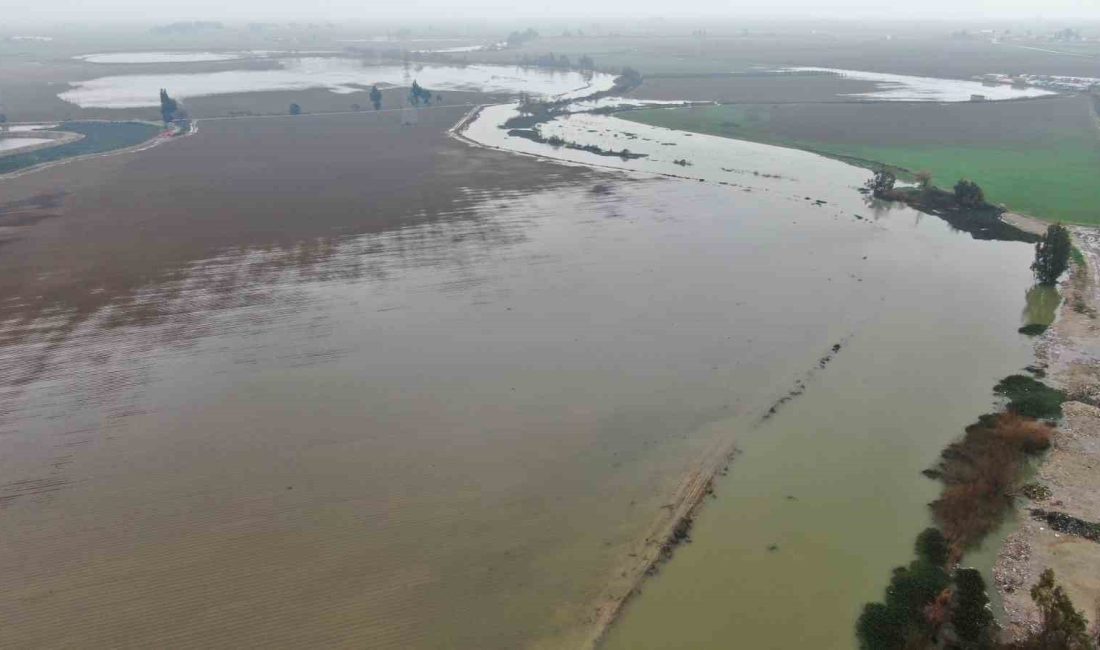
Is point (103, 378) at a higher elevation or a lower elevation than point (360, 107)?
lower

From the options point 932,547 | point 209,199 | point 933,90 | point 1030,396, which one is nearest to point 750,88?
point 933,90

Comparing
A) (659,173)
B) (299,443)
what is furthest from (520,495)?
(659,173)

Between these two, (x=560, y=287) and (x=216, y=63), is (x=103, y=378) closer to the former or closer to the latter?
(x=560, y=287)

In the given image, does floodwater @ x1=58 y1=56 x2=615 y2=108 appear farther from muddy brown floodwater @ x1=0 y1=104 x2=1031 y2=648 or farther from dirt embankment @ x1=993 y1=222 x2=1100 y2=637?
dirt embankment @ x1=993 y1=222 x2=1100 y2=637

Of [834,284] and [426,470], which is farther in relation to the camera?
[834,284]

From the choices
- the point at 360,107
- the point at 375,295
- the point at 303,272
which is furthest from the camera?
the point at 360,107

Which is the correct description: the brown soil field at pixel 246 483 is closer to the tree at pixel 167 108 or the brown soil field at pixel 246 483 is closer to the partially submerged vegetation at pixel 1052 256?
the partially submerged vegetation at pixel 1052 256

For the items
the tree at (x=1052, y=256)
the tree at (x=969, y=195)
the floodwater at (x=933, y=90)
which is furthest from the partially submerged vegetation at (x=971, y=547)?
the floodwater at (x=933, y=90)

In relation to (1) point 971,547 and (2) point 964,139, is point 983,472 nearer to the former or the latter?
(1) point 971,547
